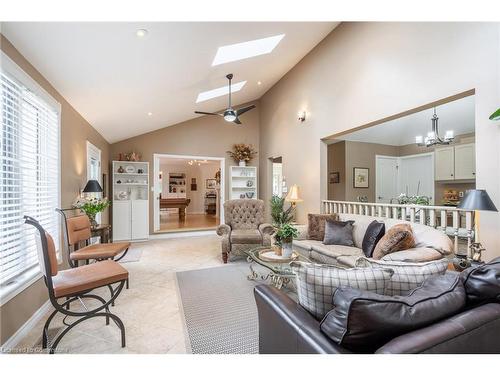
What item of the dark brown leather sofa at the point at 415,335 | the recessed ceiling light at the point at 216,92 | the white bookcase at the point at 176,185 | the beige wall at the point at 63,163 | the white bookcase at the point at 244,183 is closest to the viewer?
the dark brown leather sofa at the point at 415,335

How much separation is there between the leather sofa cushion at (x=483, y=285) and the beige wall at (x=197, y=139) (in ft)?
19.6

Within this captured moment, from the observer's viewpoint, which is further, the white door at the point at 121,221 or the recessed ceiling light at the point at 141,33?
the white door at the point at 121,221

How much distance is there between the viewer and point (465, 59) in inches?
101

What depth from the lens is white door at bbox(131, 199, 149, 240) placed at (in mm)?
5848

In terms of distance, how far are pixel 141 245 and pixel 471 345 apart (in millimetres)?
5559

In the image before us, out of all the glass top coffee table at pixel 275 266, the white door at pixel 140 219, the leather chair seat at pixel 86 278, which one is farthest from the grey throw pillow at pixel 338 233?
the white door at pixel 140 219

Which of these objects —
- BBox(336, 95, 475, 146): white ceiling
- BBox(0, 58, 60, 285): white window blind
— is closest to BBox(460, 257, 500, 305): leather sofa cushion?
BBox(0, 58, 60, 285): white window blind

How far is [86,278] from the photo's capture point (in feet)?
6.39

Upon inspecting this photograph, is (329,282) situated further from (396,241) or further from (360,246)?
(360,246)

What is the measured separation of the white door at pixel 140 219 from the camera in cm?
585

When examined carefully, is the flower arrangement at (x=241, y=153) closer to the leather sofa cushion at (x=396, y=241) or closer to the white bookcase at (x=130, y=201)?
the white bookcase at (x=130, y=201)

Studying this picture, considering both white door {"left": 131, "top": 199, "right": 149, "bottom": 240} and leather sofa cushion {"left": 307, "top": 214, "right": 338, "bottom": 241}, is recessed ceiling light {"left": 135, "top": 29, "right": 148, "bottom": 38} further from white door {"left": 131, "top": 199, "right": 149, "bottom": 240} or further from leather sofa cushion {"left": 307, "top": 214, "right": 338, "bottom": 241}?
white door {"left": 131, "top": 199, "right": 149, "bottom": 240}

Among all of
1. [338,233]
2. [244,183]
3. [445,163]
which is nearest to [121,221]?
[244,183]

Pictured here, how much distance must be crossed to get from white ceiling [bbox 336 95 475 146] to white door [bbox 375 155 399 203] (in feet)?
1.59
